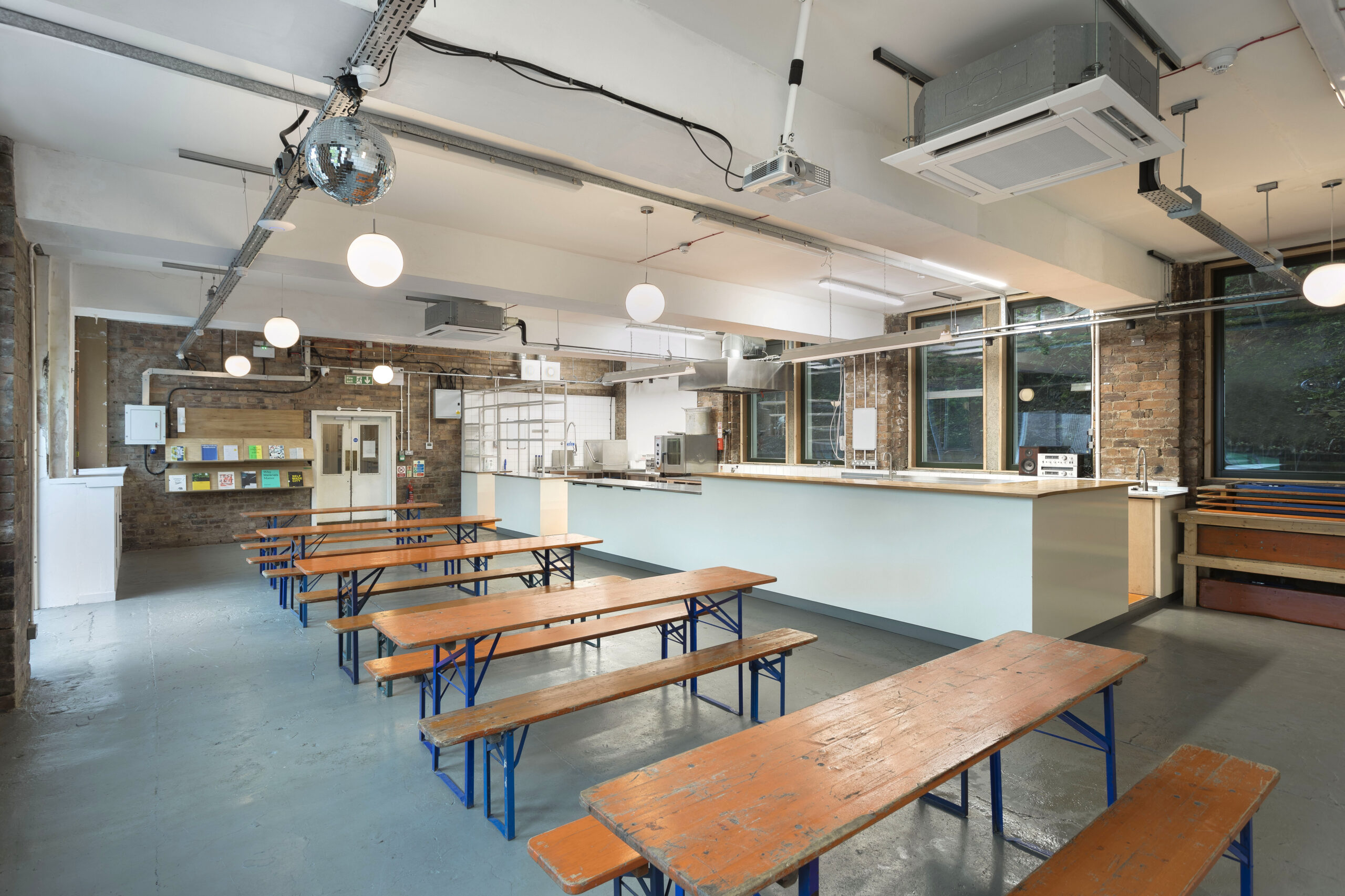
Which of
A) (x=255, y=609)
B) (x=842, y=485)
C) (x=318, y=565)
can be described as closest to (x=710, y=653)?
(x=842, y=485)

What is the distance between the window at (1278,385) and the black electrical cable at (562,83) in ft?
18.0

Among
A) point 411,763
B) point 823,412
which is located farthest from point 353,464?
point 411,763

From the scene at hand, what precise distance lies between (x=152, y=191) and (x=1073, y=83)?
5.11m

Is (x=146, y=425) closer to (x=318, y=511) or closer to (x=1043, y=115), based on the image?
(x=318, y=511)

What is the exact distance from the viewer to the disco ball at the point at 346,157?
2.10m

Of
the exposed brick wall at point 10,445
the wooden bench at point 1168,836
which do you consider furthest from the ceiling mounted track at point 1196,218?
the exposed brick wall at point 10,445

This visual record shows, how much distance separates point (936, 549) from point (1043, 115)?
278 cm

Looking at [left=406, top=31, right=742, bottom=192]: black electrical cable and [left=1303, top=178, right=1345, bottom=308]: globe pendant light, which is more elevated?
[left=406, top=31, right=742, bottom=192]: black electrical cable

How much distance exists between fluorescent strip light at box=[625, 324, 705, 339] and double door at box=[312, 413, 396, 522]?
4.34 m

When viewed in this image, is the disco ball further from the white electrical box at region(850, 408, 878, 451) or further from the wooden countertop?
the white electrical box at region(850, 408, 878, 451)

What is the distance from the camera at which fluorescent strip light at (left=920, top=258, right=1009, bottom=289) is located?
5266mm

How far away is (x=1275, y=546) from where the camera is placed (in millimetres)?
5145

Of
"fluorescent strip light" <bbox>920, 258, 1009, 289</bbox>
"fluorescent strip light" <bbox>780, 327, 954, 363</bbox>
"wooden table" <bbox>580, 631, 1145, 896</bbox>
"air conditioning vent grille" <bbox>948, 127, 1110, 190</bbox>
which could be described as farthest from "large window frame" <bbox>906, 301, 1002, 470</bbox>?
"wooden table" <bbox>580, 631, 1145, 896</bbox>

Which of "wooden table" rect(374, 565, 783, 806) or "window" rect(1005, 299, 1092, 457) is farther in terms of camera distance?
"window" rect(1005, 299, 1092, 457)
